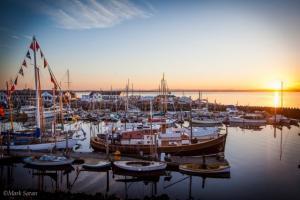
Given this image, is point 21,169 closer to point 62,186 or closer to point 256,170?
point 62,186

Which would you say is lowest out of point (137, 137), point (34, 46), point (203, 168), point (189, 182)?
point (189, 182)

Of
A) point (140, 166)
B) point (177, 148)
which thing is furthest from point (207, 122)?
point (140, 166)

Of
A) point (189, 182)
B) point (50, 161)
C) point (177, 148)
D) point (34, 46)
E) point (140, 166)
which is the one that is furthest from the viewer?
point (177, 148)

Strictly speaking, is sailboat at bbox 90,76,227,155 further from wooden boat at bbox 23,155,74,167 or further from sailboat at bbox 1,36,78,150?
wooden boat at bbox 23,155,74,167

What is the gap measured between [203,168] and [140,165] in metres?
4.74

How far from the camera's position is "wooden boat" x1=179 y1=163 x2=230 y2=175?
2045 centimetres

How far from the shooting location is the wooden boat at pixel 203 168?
67.1 ft

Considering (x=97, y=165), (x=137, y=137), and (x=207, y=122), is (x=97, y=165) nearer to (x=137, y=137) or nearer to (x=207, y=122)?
(x=137, y=137)

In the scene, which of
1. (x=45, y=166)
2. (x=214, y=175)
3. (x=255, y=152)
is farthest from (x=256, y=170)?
(x=45, y=166)

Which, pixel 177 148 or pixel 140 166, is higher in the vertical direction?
pixel 177 148

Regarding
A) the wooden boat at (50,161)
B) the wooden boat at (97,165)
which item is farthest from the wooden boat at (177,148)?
the wooden boat at (50,161)

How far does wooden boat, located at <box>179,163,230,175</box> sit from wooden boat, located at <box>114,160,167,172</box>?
5.24 ft

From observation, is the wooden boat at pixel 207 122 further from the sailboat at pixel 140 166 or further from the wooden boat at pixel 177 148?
the sailboat at pixel 140 166

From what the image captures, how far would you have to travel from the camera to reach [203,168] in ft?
67.8
